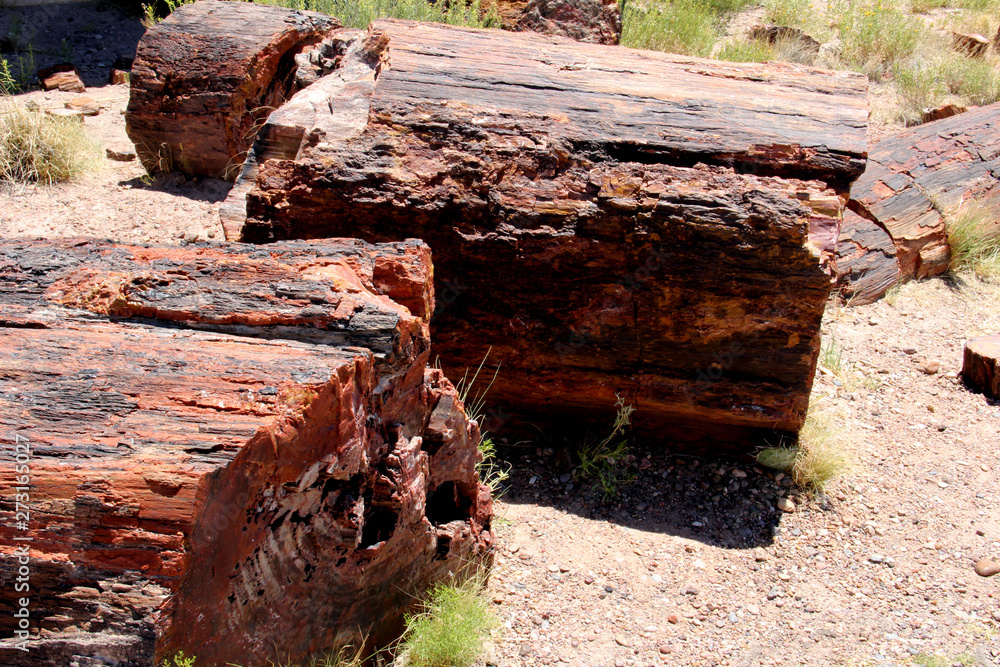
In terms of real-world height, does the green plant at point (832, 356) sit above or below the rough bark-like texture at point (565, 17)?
below

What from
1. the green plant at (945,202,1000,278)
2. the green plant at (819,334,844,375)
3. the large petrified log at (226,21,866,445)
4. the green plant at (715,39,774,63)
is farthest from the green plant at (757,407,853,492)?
the green plant at (715,39,774,63)

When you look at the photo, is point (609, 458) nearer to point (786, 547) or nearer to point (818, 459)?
point (786, 547)

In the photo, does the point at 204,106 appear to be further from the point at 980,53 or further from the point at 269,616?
the point at 980,53

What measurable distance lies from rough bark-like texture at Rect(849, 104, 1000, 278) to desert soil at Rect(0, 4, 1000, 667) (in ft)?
2.77

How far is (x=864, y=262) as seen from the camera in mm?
4688

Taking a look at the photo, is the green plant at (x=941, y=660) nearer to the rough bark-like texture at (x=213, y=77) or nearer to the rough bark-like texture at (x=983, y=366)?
the rough bark-like texture at (x=983, y=366)

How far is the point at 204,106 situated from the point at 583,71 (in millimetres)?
2957

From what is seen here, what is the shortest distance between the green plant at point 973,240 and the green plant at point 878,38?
281 centimetres

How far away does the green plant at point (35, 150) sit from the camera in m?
5.16

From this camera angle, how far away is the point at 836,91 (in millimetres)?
3252

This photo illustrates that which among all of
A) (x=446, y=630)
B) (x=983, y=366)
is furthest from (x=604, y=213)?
(x=983, y=366)

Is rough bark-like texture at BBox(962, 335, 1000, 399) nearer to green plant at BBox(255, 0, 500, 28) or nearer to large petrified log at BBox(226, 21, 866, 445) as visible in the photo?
large petrified log at BBox(226, 21, 866, 445)

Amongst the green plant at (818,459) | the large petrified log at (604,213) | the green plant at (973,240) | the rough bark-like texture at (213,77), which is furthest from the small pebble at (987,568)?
the rough bark-like texture at (213,77)

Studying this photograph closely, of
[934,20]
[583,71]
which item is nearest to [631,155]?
[583,71]
